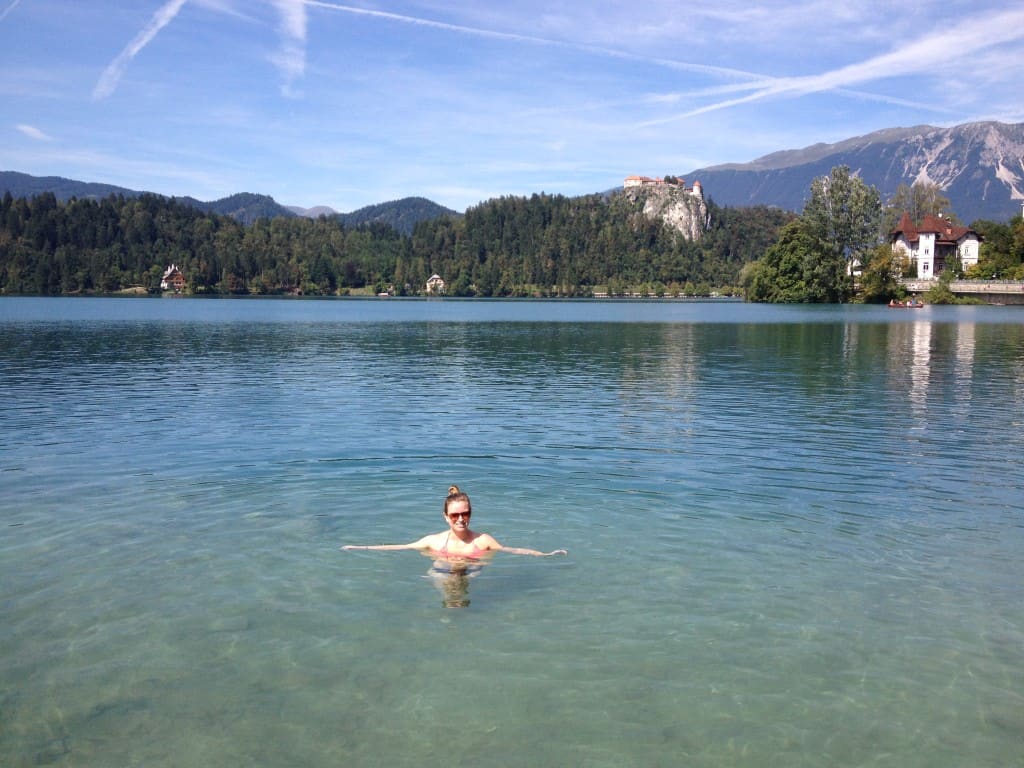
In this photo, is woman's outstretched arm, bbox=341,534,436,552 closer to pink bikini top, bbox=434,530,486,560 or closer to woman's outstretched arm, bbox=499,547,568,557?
pink bikini top, bbox=434,530,486,560

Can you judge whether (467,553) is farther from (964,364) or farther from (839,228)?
(839,228)

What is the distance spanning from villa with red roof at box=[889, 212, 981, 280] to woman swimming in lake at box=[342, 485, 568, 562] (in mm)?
188608

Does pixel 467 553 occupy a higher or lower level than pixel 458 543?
lower

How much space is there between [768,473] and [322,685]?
45.2 feet

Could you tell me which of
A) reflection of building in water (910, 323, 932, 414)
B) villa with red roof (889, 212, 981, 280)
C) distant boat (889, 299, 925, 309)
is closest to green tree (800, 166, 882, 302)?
distant boat (889, 299, 925, 309)

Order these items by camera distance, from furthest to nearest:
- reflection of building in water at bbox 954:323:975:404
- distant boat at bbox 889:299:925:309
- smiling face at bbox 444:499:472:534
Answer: distant boat at bbox 889:299:925:309, reflection of building in water at bbox 954:323:975:404, smiling face at bbox 444:499:472:534

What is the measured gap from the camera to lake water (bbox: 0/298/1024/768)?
8531mm

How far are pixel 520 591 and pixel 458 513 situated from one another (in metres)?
1.46

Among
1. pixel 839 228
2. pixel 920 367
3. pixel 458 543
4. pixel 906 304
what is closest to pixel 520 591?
pixel 458 543

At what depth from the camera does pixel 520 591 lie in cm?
1223

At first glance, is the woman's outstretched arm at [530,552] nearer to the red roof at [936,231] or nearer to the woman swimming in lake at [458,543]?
the woman swimming in lake at [458,543]

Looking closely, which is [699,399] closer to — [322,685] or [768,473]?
[768,473]

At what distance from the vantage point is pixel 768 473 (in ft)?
66.6

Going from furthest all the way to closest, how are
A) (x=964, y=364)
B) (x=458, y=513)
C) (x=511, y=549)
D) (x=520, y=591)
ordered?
(x=964, y=364), (x=511, y=549), (x=458, y=513), (x=520, y=591)
